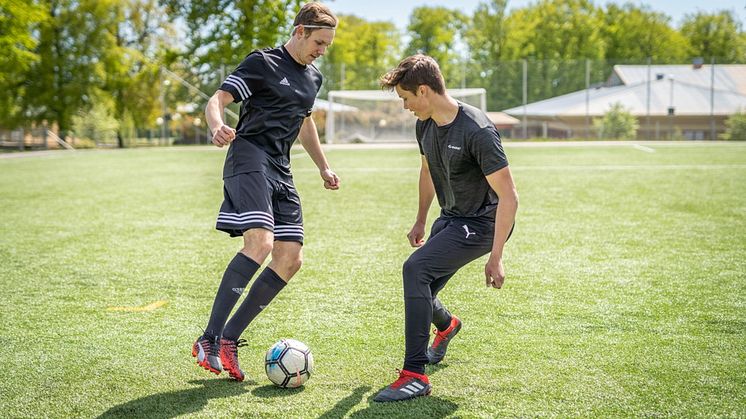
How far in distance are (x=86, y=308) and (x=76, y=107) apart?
154ft

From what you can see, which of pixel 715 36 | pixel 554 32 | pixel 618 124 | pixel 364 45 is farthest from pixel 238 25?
pixel 715 36

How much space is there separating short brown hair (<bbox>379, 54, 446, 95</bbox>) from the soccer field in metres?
1.57

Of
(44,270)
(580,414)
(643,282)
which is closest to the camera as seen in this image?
(580,414)

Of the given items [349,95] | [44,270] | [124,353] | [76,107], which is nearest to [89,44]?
[76,107]

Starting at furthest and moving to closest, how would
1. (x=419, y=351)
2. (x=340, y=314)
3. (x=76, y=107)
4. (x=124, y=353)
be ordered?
(x=76, y=107) → (x=340, y=314) → (x=124, y=353) → (x=419, y=351)

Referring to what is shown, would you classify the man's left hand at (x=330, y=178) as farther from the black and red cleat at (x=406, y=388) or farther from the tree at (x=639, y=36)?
the tree at (x=639, y=36)

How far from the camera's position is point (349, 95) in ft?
135

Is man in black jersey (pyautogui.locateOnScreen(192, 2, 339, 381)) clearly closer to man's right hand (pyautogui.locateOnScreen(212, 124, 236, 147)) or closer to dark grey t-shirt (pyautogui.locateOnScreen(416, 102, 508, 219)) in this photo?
man's right hand (pyautogui.locateOnScreen(212, 124, 236, 147))

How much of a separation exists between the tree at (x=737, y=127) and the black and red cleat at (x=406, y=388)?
150ft

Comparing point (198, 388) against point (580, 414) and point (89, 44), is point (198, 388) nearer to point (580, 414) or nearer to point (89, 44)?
point (580, 414)

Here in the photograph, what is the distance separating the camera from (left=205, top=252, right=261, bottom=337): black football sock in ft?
14.1

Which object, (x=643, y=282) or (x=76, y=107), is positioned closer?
(x=643, y=282)

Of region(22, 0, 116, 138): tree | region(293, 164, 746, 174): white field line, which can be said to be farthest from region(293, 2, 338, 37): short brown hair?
region(22, 0, 116, 138): tree

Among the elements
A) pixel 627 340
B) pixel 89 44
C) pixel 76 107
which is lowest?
pixel 627 340
